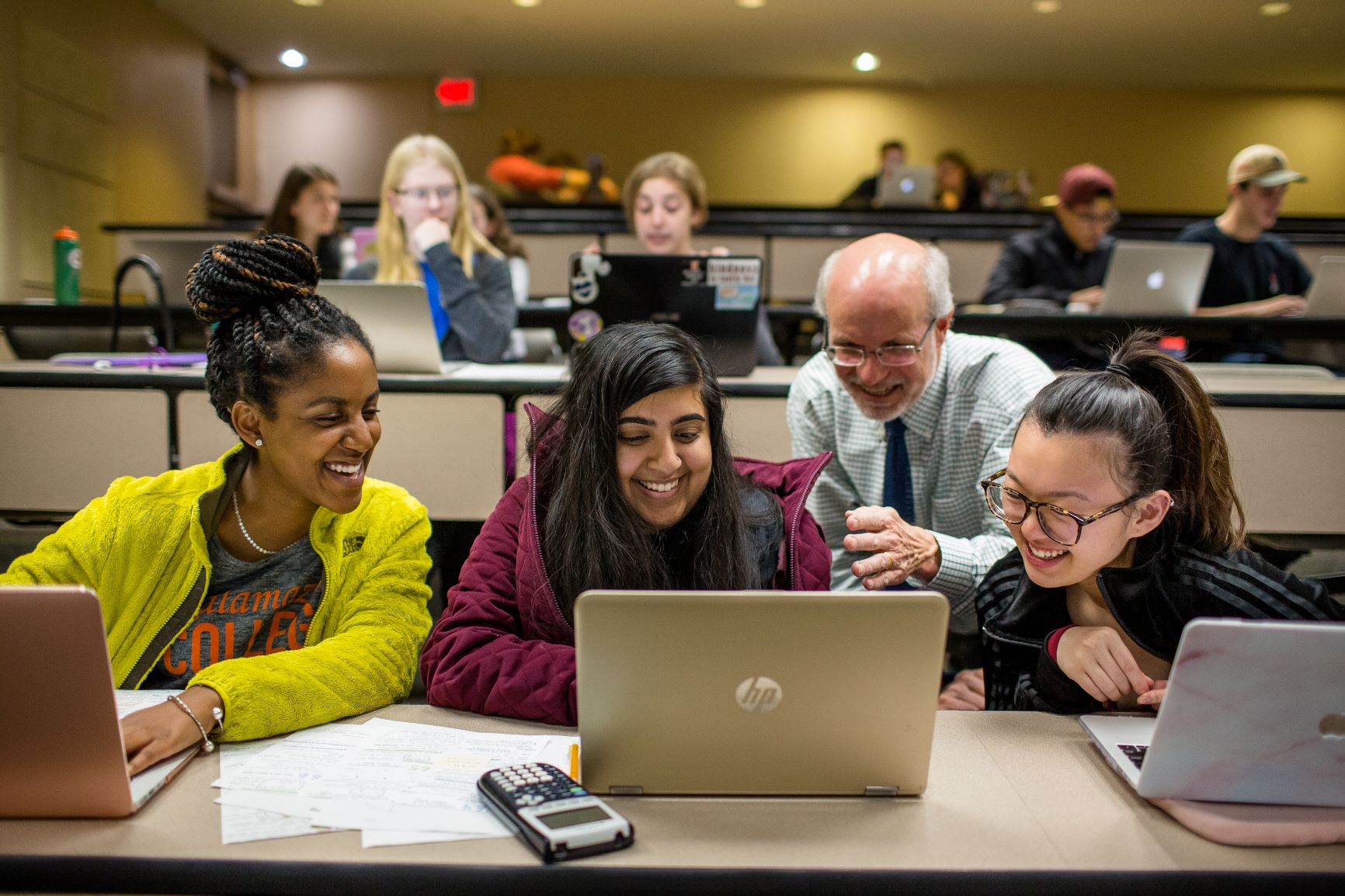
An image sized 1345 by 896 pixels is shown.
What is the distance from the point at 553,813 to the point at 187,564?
74 centimetres

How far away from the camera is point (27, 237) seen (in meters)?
5.85

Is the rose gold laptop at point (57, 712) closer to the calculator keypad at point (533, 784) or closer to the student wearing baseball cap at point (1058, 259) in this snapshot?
the calculator keypad at point (533, 784)

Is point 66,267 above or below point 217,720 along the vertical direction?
above

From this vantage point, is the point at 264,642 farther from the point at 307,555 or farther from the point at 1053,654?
the point at 1053,654

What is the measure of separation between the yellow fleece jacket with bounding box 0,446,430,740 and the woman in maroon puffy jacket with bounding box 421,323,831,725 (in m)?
0.08

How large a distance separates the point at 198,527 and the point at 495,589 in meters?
0.40

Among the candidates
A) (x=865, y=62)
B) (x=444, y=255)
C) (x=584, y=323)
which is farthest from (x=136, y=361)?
(x=865, y=62)

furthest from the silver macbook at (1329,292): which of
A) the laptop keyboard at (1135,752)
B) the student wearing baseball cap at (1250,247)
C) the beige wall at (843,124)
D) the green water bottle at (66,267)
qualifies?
the beige wall at (843,124)

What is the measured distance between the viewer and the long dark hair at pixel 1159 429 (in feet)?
3.89

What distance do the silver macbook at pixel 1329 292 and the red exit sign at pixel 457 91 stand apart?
6.79m

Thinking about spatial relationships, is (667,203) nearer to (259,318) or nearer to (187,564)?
(259,318)

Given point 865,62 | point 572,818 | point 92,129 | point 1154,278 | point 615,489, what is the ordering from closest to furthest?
point 572,818 → point 615,489 → point 1154,278 → point 92,129 → point 865,62

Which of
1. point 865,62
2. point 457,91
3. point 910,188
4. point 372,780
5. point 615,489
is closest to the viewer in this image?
point 372,780

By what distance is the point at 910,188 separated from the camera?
18.7 ft
